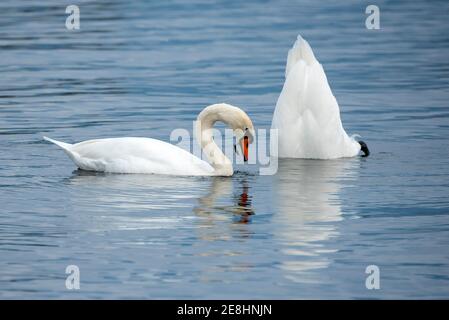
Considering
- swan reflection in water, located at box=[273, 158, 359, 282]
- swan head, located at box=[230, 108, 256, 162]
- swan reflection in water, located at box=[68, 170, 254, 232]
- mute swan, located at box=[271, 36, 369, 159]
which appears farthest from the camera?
mute swan, located at box=[271, 36, 369, 159]

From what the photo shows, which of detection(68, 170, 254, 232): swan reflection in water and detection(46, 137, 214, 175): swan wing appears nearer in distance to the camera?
detection(68, 170, 254, 232): swan reflection in water

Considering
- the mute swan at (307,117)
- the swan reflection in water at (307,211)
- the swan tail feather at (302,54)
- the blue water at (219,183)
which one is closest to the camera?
the blue water at (219,183)

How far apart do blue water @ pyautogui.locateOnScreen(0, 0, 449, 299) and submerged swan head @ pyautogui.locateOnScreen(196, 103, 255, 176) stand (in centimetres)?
23

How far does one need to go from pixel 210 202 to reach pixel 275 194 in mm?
742

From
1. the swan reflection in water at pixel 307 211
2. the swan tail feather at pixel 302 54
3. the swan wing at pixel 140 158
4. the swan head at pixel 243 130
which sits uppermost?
the swan tail feather at pixel 302 54

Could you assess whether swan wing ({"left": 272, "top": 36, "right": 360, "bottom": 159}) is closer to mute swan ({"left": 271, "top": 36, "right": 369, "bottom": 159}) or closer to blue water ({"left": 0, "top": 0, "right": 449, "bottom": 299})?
mute swan ({"left": 271, "top": 36, "right": 369, "bottom": 159})

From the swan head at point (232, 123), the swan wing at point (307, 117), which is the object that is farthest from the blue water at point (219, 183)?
the swan head at point (232, 123)

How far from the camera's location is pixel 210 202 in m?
14.0

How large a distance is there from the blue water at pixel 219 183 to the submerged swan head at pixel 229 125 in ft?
0.75

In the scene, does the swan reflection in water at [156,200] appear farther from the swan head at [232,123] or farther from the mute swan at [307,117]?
the mute swan at [307,117]

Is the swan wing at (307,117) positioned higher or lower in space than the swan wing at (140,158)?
higher

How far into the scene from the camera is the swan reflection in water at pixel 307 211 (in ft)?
37.6

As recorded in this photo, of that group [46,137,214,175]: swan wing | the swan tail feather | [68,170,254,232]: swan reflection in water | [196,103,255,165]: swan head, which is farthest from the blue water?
the swan tail feather

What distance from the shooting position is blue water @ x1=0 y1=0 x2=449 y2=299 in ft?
36.5
